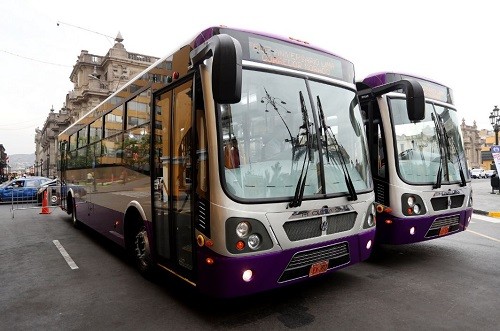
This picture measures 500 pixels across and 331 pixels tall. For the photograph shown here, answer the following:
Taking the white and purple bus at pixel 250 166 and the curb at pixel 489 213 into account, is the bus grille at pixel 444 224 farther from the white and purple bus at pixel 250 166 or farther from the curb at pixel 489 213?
the curb at pixel 489 213

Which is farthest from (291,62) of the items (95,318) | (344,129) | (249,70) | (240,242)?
(95,318)

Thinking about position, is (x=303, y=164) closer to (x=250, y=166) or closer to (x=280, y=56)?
(x=250, y=166)

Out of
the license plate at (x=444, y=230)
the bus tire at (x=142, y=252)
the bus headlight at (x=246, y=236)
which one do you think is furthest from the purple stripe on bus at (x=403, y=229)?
the bus tire at (x=142, y=252)

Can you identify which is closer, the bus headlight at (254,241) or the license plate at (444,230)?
the bus headlight at (254,241)

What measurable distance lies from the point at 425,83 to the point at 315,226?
421cm

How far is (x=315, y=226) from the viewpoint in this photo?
4098mm

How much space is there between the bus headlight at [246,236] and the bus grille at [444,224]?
3492 mm

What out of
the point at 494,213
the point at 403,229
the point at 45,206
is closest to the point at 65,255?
the point at 403,229

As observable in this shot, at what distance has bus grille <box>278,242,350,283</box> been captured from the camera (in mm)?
3918

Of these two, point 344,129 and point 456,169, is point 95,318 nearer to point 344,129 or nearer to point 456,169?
point 344,129

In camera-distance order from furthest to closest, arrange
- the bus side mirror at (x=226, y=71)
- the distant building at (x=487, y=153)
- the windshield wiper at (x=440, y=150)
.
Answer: the distant building at (x=487, y=153) → the windshield wiper at (x=440, y=150) → the bus side mirror at (x=226, y=71)

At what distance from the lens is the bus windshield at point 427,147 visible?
5.93 meters

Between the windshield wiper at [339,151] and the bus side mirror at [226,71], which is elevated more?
the bus side mirror at [226,71]

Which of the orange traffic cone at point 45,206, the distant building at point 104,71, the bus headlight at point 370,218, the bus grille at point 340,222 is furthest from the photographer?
the distant building at point 104,71
